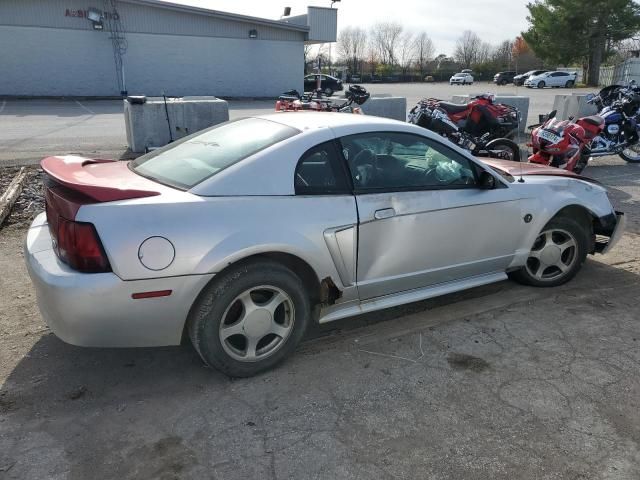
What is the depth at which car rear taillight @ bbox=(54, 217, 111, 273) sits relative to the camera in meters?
2.60

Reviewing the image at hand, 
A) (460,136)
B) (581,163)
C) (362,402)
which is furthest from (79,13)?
(362,402)

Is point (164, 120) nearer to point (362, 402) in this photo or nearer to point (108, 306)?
point (108, 306)

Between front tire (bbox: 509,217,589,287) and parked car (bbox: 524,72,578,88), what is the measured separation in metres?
43.0

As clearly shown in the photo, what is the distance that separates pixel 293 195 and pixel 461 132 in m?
7.25

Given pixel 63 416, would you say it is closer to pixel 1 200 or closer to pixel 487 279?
pixel 487 279

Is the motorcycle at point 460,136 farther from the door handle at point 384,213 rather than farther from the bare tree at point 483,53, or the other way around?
the bare tree at point 483,53

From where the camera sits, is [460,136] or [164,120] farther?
[164,120]

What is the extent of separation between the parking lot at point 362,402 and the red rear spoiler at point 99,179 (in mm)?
1124

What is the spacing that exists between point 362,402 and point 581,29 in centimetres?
4843

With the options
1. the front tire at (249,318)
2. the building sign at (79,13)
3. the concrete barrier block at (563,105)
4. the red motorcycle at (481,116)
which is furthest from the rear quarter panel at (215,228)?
the building sign at (79,13)

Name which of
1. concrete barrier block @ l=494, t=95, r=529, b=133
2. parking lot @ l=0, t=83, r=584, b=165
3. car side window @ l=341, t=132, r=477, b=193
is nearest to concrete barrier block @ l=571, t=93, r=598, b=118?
concrete barrier block @ l=494, t=95, r=529, b=133

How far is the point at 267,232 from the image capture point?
289cm

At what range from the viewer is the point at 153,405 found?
9.39ft

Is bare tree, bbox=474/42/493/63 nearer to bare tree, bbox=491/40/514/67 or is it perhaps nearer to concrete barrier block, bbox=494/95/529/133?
bare tree, bbox=491/40/514/67
